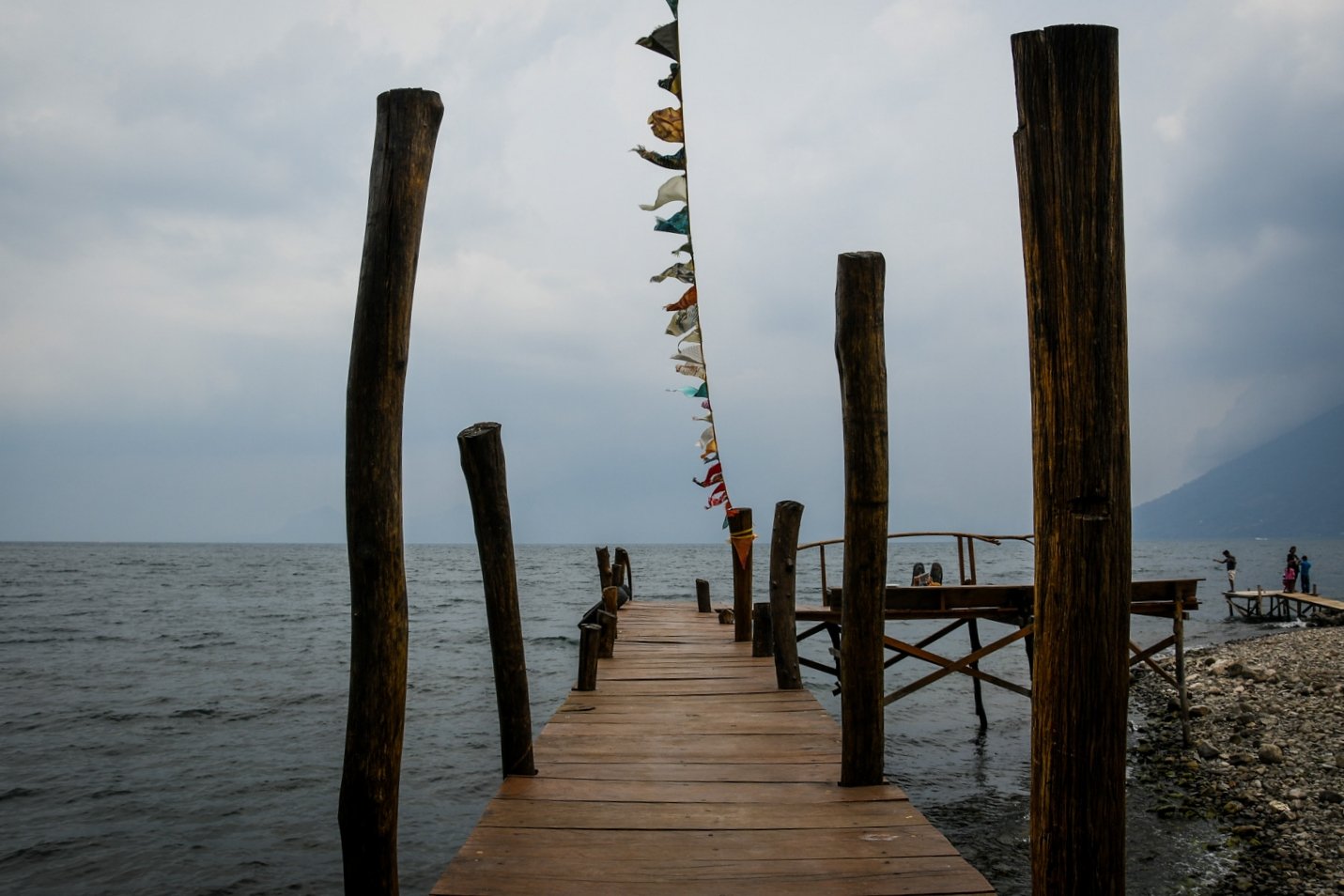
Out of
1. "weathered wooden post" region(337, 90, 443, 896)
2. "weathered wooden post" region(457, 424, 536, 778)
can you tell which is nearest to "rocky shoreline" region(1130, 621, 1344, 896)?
"weathered wooden post" region(457, 424, 536, 778)

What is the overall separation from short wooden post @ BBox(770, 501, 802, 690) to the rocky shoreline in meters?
3.71

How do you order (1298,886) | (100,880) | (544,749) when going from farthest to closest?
(100,880) → (1298,886) → (544,749)

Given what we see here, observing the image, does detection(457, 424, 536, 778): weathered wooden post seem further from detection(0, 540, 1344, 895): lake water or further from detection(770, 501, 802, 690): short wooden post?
detection(0, 540, 1344, 895): lake water

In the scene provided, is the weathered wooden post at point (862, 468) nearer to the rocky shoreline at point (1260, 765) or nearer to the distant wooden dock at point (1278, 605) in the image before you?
the rocky shoreline at point (1260, 765)

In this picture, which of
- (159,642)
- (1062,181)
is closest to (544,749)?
(1062,181)

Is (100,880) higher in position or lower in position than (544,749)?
lower

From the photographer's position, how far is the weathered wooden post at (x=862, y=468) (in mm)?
4180

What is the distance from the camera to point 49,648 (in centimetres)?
2303

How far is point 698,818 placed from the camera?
3.94 meters

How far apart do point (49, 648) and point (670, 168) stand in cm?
2409

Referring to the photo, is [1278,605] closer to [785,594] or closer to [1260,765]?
[1260,765]

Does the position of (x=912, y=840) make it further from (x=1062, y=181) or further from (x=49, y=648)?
(x=49, y=648)

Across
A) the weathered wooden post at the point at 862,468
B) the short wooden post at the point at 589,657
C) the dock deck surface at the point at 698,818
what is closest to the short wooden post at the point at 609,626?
the short wooden post at the point at 589,657

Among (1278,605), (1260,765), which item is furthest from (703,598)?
(1278,605)
